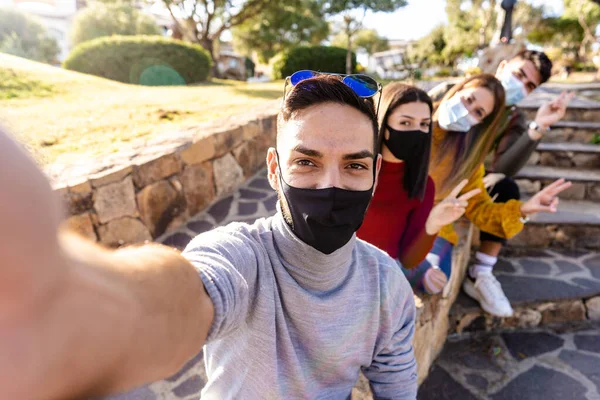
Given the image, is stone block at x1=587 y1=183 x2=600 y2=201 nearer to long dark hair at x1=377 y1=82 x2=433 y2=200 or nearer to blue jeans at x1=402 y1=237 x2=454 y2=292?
blue jeans at x1=402 y1=237 x2=454 y2=292

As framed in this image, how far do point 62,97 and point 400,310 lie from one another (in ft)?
22.2

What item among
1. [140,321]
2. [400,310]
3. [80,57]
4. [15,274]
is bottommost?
[400,310]

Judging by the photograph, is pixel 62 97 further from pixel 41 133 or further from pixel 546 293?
pixel 546 293

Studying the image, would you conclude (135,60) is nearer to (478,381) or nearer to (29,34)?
(29,34)

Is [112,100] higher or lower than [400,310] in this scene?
higher

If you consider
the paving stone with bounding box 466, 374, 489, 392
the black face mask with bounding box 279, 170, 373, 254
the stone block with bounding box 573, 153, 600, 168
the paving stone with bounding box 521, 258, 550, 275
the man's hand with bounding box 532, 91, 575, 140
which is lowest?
the paving stone with bounding box 466, 374, 489, 392

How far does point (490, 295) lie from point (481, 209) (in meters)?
0.70

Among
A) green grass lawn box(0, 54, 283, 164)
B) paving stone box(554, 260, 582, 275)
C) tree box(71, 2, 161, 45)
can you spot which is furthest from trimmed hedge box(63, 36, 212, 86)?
paving stone box(554, 260, 582, 275)

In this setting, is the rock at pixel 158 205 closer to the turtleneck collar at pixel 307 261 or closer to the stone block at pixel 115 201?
the stone block at pixel 115 201

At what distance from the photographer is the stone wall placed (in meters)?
2.67

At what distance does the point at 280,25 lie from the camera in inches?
777

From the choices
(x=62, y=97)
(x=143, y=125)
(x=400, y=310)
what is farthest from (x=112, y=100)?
(x=400, y=310)

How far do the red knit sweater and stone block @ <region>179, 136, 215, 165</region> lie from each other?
1.92 m

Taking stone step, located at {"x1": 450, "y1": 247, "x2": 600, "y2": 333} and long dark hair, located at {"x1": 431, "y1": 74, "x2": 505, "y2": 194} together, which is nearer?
long dark hair, located at {"x1": 431, "y1": 74, "x2": 505, "y2": 194}
